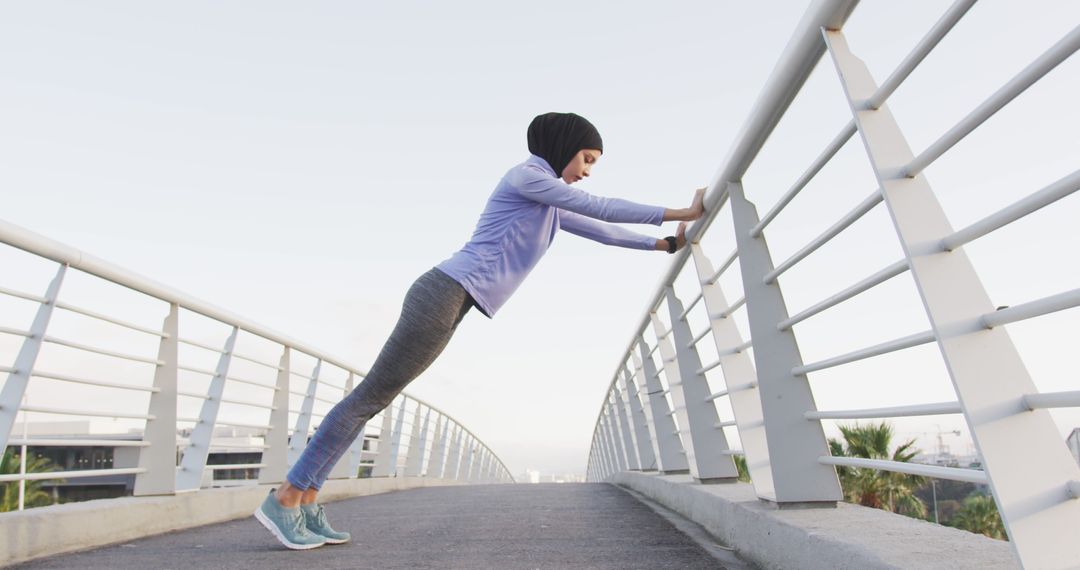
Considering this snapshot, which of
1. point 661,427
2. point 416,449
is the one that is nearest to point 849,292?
point 661,427

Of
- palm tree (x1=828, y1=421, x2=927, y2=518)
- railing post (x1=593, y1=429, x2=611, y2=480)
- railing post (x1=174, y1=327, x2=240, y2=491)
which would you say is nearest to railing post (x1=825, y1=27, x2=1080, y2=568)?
railing post (x1=174, y1=327, x2=240, y2=491)

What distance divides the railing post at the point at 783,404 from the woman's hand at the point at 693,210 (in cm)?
33

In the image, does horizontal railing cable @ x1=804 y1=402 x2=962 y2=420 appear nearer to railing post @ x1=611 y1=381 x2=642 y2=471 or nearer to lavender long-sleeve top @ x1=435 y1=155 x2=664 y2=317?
lavender long-sleeve top @ x1=435 y1=155 x2=664 y2=317

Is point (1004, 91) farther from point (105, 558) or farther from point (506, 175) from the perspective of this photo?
point (105, 558)

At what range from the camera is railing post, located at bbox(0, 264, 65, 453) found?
8.89ft

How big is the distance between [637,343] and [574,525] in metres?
2.60

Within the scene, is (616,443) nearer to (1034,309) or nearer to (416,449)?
(416,449)

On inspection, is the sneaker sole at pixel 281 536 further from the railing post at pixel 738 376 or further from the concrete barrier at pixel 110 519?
the railing post at pixel 738 376

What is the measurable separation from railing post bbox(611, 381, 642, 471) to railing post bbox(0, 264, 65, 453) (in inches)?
177

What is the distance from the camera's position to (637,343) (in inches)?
→ 232

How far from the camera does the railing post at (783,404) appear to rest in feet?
7.68

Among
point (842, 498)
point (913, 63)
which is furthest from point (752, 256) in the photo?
point (913, 63)

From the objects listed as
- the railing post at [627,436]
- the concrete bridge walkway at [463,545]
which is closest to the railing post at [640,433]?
the railing post at [627,436]

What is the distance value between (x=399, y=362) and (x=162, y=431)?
175cm
